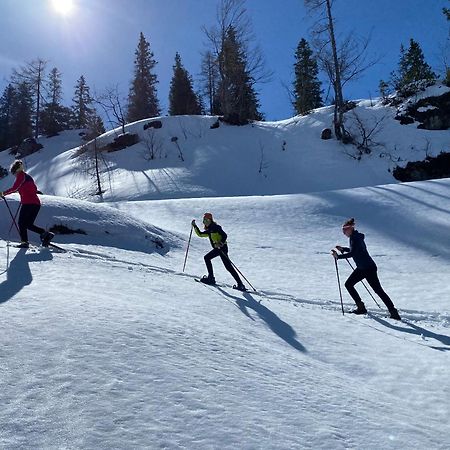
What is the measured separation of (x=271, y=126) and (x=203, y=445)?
108 ft

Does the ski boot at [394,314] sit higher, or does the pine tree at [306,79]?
the pine tree at [306,79]

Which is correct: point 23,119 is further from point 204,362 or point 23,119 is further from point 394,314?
point 204,362

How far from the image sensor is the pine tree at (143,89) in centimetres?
5303

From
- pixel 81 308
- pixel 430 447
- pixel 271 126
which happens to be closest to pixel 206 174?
pixel 271 126

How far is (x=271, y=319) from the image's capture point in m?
6.68

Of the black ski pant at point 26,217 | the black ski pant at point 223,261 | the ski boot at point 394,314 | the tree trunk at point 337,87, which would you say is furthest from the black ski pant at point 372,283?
the tree trunk at point 337,87

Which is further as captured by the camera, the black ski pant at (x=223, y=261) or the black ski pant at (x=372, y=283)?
the black ski pant at (x=223, y=261)

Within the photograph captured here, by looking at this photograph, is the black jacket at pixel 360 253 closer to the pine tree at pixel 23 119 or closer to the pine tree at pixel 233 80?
the pine tree at pixel 233 80

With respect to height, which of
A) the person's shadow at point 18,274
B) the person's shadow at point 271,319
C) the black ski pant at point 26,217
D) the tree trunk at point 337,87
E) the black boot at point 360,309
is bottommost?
the black boot at point 360,309

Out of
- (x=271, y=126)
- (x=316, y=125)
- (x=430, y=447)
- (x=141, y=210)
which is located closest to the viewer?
(x=430, y=447)

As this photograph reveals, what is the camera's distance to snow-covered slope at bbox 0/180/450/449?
2.67 meters

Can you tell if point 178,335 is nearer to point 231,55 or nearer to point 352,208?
point 352,208

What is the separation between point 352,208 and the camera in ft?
55.5

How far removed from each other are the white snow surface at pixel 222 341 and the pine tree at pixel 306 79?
3290 cm
